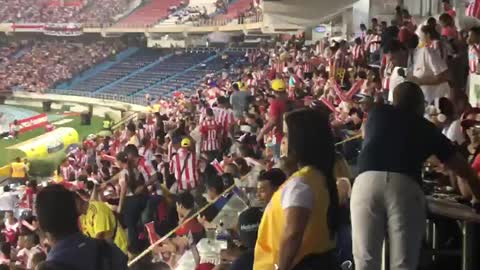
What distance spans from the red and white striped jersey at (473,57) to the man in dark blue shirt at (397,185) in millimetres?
4064

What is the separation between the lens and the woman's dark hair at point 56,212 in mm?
2896

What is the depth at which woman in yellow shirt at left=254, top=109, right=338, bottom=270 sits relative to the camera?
119 inches

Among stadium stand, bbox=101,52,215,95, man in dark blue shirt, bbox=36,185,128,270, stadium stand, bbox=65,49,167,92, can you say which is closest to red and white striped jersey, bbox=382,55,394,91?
man in dark blue shirt, bbox=36,185,128,270

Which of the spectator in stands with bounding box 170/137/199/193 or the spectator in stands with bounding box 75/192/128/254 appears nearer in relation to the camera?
the spectator in stands with bounding box 75/192/128/254

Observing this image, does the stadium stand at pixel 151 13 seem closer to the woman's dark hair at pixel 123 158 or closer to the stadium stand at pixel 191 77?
the stadium stand at pixel 191 77

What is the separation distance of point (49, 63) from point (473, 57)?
42.1m

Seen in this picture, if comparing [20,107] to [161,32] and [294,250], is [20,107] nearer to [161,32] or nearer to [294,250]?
[161,32]

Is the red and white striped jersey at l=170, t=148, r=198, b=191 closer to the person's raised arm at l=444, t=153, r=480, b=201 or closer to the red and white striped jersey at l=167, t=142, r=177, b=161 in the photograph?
the red and white striped jersey at l=167, t=142, r=177, b=161

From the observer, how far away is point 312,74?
13.4 metres

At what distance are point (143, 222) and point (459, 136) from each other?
3449 mm

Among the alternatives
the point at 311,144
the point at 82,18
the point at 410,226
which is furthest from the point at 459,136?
the point at 82,18

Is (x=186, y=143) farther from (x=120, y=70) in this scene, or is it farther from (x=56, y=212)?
(x=120, y=70)

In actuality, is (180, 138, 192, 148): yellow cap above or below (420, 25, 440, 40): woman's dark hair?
below

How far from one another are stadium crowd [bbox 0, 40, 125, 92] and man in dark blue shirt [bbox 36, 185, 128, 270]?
4149cm
